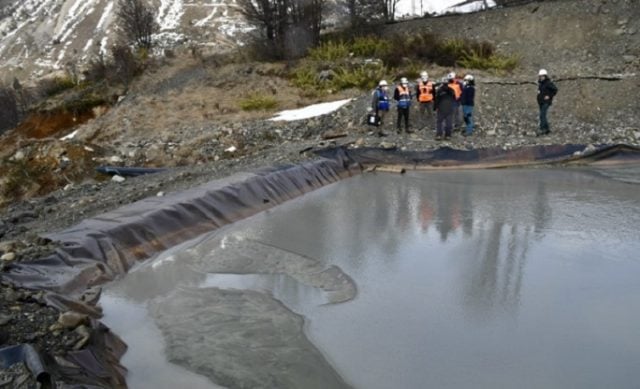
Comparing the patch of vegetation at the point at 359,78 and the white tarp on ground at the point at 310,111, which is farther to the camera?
the patch of vegetation at the point at 359,78

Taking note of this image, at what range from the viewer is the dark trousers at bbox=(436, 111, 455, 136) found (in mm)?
11453

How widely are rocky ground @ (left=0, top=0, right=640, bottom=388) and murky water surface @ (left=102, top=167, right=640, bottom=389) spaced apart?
111cm

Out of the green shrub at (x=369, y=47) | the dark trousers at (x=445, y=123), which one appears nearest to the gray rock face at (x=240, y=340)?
the dark trousers at (x=445, y=123)

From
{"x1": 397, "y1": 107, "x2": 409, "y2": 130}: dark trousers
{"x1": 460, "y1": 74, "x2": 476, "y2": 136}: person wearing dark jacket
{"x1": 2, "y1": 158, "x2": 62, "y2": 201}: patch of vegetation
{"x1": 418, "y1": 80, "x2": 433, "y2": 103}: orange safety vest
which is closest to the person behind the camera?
{"x1": 460, "y1": 74, "x2": 476, "y2": 136}: person wearing dark jacket

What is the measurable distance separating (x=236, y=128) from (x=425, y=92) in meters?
4.45

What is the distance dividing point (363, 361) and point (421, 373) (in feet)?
1.44

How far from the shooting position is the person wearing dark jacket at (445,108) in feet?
37.1

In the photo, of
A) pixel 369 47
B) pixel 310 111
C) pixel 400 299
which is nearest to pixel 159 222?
pixel 400 299

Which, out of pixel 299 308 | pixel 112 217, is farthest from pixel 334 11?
pixel 299 308

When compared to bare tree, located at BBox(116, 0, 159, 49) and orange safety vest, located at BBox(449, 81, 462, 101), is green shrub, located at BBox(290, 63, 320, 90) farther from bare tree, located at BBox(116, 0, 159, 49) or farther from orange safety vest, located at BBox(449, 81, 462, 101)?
bare tree, located at BBox(116, 0, 159, 49)

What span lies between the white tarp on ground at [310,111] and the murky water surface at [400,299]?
589 cm

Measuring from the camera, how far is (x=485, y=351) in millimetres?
4148

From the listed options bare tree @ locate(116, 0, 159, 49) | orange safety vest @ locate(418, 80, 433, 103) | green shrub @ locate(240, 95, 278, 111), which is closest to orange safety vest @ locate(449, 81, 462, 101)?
orange safety vest @ locate(418, 80, 433, 103)

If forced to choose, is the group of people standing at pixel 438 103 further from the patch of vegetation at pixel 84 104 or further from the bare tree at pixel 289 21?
the patch of vegetation at pixel 84 104
